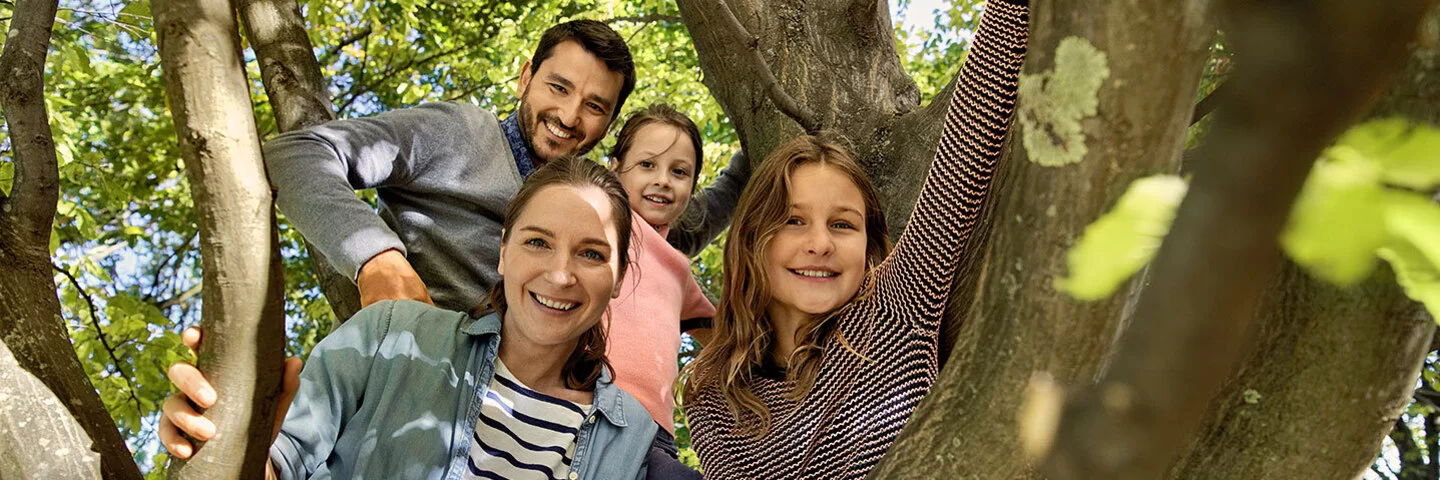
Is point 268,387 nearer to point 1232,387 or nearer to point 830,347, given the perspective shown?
point 830,347

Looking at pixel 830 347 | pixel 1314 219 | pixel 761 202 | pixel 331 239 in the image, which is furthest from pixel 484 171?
pixel 1314 219

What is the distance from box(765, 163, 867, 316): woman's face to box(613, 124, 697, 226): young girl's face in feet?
3.31

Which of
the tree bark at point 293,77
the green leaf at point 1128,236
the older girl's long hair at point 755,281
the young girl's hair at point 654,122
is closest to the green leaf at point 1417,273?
the green leaf at point 1128,236

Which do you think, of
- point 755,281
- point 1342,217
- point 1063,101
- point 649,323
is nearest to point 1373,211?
point 1342,217

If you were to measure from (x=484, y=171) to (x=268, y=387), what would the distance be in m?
1.63

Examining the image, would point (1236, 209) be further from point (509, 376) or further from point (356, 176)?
point (356, 176)

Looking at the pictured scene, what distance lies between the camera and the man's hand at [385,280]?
2.54m

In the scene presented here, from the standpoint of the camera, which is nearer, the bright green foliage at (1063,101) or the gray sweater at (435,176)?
the bright green foliage at (1063,101)

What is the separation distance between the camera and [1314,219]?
68 centimetres

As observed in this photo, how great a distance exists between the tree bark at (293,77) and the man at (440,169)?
0.37 meters

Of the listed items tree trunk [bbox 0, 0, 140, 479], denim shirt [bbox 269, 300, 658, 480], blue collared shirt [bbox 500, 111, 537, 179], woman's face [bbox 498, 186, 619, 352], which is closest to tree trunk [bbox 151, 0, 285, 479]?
denim shirt [bbox 269, 300, 658, 480]

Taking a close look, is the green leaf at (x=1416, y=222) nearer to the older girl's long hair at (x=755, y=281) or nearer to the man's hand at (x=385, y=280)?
the older girl's long hair at (x=755, y=281)

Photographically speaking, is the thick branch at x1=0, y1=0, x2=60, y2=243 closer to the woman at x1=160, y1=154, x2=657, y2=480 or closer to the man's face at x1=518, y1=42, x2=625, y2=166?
the woman at x1=160, y1=154, x2=657, y2=480

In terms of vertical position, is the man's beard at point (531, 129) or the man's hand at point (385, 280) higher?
the man's beard at point (531, 129)
